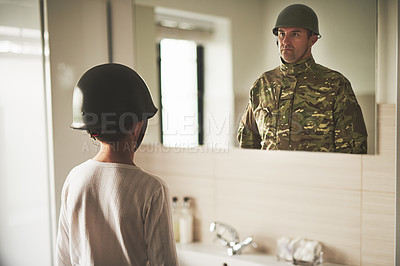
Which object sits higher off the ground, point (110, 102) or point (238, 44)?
point (238, 44)

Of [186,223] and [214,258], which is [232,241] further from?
[186,223]

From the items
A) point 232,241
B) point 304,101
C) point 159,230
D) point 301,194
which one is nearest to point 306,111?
point 304,101

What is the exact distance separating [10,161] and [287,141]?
1230mm

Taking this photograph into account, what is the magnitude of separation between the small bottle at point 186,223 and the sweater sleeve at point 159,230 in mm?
834

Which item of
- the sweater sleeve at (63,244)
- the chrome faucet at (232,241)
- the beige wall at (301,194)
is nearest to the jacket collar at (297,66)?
the beige wall at (301,194)

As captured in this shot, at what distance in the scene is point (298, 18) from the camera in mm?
1545

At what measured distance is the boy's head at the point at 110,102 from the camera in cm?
100

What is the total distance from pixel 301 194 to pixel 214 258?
0.45 metres

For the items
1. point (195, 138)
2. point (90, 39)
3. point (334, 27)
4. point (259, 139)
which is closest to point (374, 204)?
point (259, 139)

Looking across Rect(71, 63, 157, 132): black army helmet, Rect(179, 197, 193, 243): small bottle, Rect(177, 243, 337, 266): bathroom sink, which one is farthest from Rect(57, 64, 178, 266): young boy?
Rect(179, 197, 193, 243): small bottle

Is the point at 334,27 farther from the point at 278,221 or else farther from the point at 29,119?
the point at 29,119

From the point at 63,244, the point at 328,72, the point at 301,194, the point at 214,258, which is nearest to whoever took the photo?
the point at 63,244

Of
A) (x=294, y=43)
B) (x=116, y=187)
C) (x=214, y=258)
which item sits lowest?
(x=214, y=258)

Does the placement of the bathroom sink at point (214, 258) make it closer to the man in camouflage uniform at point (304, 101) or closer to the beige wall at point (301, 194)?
the beige wall at point (301, 194)
